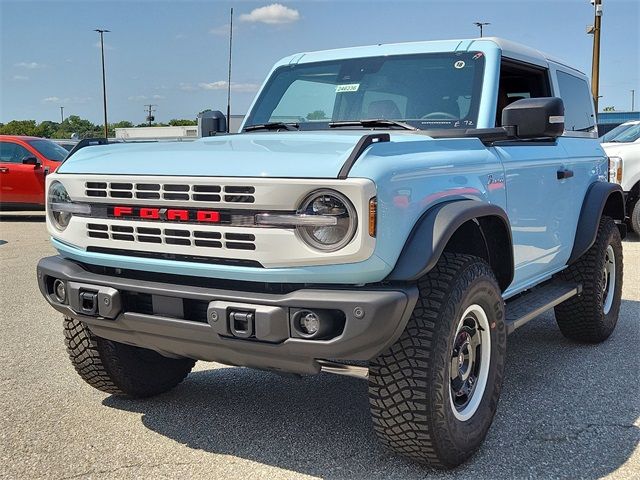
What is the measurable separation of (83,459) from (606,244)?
381 cm

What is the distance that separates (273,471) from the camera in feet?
10.4

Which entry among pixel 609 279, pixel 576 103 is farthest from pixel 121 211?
pixel 609 279

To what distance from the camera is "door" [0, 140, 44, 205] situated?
13617 millimetres

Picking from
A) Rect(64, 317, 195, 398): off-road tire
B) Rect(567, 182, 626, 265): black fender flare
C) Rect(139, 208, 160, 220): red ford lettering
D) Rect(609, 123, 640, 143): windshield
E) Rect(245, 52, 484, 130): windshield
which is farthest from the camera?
Rect(609, 123, 640, 143): windshield

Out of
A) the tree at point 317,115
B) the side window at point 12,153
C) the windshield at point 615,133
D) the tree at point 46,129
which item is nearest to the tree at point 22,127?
the tree at point 46,129

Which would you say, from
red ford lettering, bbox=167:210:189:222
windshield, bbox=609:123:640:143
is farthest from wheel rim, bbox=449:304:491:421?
windshield, bbox=609:123:640:143

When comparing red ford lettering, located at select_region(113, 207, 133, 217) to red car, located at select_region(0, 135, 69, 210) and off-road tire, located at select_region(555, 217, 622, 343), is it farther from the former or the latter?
red car, located at select_region(0, 135, 69, 210)

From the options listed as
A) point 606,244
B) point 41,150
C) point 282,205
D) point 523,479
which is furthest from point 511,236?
point 41,150

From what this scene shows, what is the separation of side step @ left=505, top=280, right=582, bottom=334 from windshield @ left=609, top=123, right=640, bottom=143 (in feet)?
23.2

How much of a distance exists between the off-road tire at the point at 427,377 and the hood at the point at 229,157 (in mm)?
668

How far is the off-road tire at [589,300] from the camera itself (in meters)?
5.10

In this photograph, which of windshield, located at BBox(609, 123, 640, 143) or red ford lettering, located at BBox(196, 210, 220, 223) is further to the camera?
windshield, located at BBox(609, 123, 640, 143)

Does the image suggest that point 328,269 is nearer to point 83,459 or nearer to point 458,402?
point 458,402

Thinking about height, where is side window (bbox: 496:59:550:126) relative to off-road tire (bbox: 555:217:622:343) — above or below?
above
